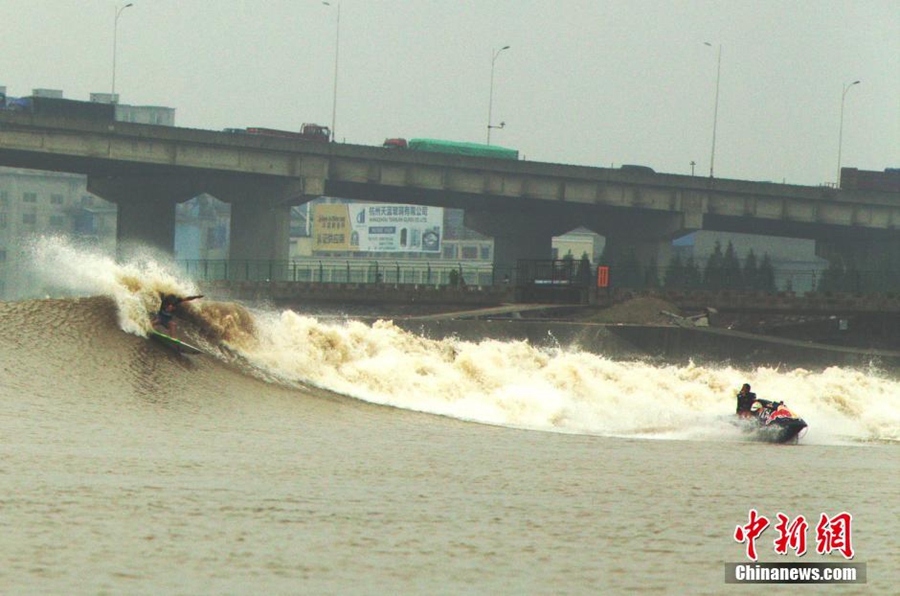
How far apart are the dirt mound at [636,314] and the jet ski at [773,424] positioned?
26199 mm

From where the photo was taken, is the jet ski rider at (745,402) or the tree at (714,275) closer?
the jet ski rider at (745,402)

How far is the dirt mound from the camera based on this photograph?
59000 millimetres

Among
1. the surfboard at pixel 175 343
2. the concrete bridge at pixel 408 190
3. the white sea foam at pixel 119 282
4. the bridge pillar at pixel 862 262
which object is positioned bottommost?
the surfboard at pixel 175 343

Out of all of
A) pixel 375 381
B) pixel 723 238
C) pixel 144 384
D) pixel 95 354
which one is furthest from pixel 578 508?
pixel 723 238

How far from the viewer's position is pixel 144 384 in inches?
1145

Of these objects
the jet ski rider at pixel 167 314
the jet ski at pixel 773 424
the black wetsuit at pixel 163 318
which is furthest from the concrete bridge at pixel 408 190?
the jet ski at pixel 773 424

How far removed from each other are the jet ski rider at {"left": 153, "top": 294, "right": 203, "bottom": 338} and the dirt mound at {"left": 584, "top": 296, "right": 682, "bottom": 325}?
2546 cm

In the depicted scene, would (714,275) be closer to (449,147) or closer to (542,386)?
(449,147)

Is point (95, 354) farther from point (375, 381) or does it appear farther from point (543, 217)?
point (543, 217)

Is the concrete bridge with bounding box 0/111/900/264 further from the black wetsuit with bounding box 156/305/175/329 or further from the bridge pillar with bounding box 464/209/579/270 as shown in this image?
the black wetsuit with bounding box 156/305/175/329

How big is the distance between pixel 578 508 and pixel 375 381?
18.8 meters

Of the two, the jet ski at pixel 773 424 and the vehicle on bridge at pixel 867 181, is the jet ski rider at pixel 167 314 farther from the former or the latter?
the vehicle on bridge at pixel 867 181

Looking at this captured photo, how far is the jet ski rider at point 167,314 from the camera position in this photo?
111 ft

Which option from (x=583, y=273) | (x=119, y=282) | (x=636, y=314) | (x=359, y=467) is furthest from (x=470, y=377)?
(x=583, y=273)
